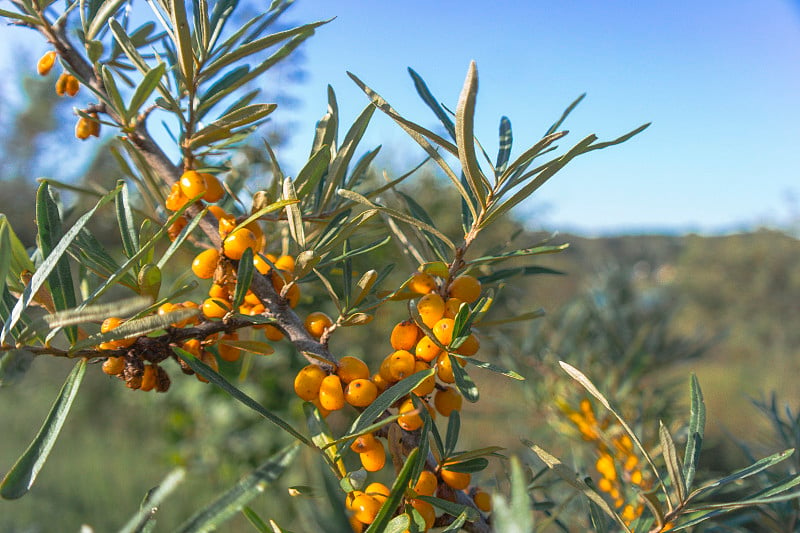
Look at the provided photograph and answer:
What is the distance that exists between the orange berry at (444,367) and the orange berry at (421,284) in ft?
0.15

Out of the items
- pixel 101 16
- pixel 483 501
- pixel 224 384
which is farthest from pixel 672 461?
pixel 101 16

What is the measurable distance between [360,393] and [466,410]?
11.9 feet

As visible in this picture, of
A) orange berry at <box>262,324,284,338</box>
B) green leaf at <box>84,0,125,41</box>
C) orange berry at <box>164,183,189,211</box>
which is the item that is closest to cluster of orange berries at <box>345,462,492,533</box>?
orange berry at <box>262,324,284,338</box>

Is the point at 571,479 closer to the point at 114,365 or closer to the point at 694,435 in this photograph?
the point at 694,435

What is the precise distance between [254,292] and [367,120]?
14cm

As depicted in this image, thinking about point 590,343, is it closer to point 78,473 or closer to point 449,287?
point 449,287

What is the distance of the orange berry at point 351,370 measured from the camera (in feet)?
1.02

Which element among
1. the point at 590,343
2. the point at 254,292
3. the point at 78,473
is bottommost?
the point at 78,473

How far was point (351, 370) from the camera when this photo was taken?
31 cm

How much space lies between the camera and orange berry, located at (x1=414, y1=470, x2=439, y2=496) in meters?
0.30

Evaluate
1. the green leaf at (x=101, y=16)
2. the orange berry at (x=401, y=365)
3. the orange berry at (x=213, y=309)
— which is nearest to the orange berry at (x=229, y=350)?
the orange berry at (x=213, y=309)

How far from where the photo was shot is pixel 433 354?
30cm

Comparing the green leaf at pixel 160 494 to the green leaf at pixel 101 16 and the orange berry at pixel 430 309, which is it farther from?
the green leaf at pixel 101 16

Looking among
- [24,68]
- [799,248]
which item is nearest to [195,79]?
[24,68]
